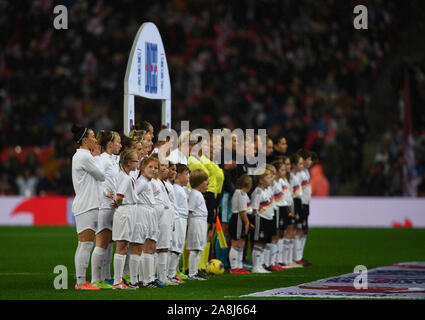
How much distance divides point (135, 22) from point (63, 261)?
16236 millimetres

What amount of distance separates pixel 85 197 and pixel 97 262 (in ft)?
2.78

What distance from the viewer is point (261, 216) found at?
47.4 feet

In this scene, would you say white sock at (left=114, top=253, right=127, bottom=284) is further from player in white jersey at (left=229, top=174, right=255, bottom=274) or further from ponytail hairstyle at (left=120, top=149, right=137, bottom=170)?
player in white jersey at (left=229, top=174, right=255, bottom=274)

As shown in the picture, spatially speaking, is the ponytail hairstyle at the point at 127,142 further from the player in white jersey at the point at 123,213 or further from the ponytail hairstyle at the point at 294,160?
the ponytail hairstyle at the point at 294,160

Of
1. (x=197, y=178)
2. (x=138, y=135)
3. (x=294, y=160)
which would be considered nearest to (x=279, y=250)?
(x=294, y=160)

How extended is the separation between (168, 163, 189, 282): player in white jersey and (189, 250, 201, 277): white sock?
36 centimetres

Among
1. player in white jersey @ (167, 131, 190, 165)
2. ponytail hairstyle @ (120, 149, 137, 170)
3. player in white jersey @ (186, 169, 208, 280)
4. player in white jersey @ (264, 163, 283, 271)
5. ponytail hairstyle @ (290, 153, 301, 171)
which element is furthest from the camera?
ponytail hairstyle @ (290, 153, 301, 171)

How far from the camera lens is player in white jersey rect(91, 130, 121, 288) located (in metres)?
11.2

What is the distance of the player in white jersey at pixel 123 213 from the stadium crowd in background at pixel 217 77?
14948 mm

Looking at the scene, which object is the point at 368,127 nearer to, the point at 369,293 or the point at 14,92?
the point at 14,92

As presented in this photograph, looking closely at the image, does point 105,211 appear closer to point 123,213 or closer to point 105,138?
point 123,213

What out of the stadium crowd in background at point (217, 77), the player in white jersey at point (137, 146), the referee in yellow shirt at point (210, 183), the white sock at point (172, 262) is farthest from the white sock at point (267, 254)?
the stadium crowd in background at point (217, 77)

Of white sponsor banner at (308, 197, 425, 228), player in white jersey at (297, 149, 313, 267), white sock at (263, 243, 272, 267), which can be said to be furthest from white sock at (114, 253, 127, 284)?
white sponsor banner at (308, 197, 425, 228)

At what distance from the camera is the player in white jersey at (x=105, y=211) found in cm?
1119
